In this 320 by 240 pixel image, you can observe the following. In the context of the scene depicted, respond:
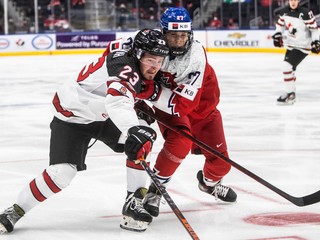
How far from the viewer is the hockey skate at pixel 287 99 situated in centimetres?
788

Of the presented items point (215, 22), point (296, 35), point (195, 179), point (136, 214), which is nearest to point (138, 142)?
point (136, 214)

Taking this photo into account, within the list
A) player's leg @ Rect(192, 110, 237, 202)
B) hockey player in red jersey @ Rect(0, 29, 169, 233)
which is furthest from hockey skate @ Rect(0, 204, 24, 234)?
player's leg @ Rect(192, 110, 237, 202)

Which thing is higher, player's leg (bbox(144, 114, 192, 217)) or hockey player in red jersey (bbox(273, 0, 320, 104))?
hockey player in red jersey (bbox(273, 0, 320, 104))

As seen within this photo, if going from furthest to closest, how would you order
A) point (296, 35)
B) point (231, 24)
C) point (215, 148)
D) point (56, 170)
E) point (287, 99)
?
point (231, 24) < point (296, 35) < point (287, 99) < point (215, 148) < point (56, 170)

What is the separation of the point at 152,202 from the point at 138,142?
770 millimetres

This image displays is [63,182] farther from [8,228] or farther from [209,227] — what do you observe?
[209,227]

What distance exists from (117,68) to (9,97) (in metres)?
5.98

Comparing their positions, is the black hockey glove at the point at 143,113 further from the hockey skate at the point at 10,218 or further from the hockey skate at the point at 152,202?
the hockey skate at the point at 10,218

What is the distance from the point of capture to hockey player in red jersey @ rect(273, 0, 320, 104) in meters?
8.36

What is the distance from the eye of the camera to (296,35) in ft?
28.1

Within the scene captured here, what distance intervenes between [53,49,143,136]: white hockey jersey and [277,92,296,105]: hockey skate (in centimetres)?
486

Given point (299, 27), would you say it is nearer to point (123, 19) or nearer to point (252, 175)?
point (252, 175)

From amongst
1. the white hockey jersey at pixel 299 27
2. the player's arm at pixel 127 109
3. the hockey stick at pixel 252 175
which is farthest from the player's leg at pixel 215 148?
the white hockey jersey at pixel 299 27

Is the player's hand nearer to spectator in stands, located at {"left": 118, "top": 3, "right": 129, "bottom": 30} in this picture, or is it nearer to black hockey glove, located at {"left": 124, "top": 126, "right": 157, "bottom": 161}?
black hockey glove, located at {"left": 124, "top": 126, "right": 157, "bottom": 161}
